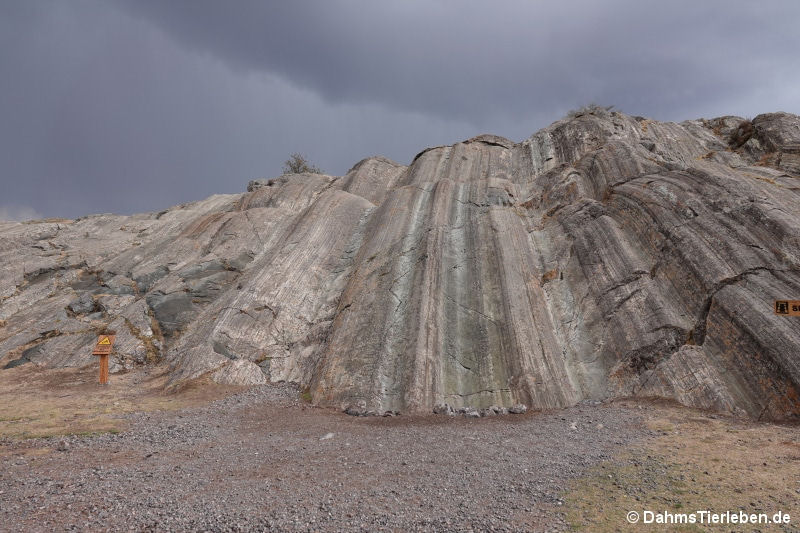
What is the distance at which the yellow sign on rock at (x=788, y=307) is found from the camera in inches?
490

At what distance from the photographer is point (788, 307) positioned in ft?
41.4

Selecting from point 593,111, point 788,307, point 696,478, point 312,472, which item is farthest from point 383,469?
point 593,111

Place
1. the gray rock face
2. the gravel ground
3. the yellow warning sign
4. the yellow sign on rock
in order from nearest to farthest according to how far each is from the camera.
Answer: the gravel ground
the yellow sign on rock
the gray rock face
the yellow warning sign

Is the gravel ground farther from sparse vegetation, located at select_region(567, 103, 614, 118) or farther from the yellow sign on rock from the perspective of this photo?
sparse vegetation, located at select_region(567, 103, 614, 118)

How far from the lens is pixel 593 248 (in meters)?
22.7

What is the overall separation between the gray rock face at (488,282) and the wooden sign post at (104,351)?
264 cm

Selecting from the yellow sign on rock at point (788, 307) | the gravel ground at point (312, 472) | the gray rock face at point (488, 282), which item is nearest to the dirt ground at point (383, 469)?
the gravel ground at point (312, 472)

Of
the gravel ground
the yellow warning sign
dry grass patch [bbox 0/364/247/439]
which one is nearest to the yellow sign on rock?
the gravel ground

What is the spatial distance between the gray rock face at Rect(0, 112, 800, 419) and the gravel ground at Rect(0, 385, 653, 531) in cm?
274

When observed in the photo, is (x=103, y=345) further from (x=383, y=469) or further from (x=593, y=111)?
(x=593, y=111)

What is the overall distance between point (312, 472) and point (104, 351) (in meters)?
16.2

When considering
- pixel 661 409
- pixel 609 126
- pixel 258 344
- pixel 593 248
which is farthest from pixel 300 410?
pixel 609 126

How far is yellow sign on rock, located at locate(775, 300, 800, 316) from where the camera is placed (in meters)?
12.4

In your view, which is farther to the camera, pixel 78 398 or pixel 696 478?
pixel 78 398
